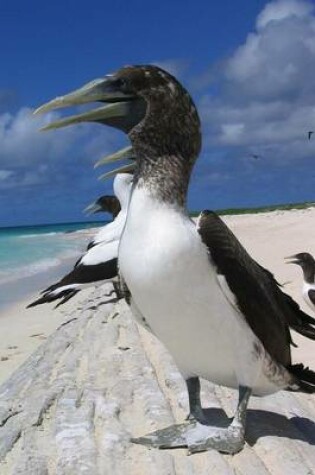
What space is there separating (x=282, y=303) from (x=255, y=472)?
0.97 meters

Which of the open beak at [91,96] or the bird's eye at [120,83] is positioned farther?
the bird's eye at [120,83]

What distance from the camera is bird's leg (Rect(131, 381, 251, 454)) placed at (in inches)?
138

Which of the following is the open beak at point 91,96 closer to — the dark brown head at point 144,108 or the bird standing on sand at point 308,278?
the dark brown head at point 144,108

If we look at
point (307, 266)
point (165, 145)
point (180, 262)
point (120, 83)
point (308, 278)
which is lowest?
point (308, 278)

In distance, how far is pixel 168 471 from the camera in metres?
3.29

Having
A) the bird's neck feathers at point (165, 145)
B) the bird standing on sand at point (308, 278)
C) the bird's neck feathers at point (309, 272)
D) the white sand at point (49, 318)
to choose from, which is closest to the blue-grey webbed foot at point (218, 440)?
the bird's neck feathers at point (165, 145)

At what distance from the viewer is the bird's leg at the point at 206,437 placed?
350cm

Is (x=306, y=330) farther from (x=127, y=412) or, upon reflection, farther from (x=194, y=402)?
(x=127, y=412)

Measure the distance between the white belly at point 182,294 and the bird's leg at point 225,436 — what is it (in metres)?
0.19

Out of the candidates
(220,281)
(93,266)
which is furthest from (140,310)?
(93,266)

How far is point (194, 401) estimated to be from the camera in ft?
12.7

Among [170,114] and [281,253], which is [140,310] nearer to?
[170,114]

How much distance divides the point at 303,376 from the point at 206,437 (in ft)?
2.28

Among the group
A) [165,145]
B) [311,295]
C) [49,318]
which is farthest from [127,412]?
[49,318]
